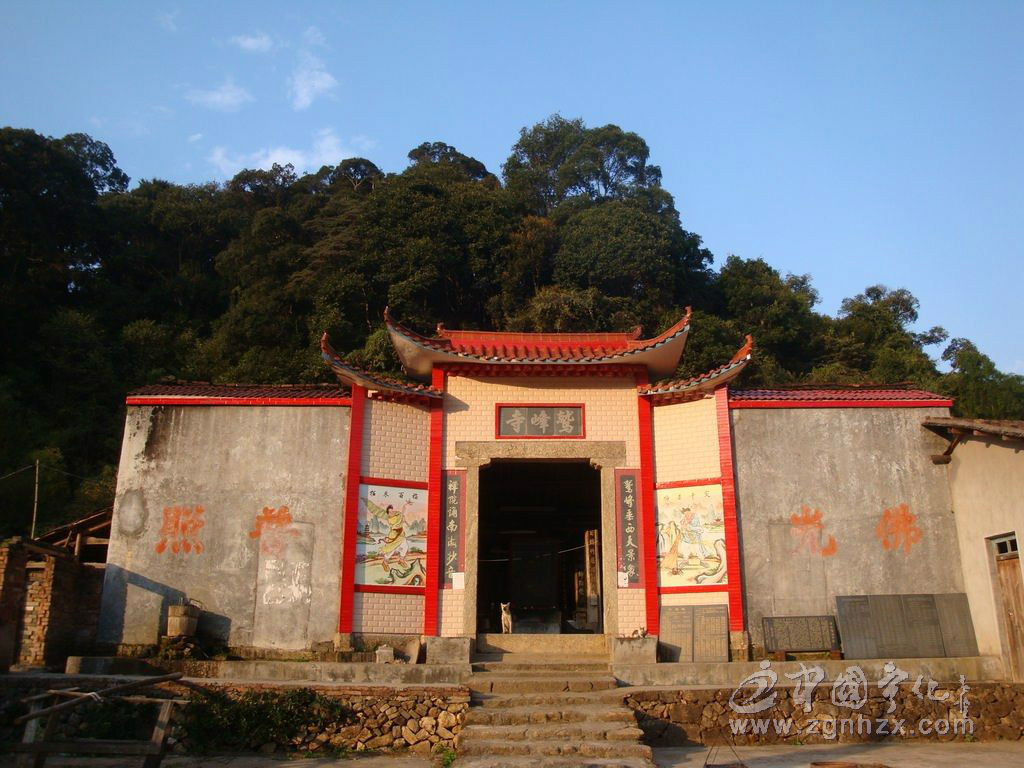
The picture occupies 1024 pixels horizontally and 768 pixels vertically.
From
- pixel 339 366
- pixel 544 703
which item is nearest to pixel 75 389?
pixel 339 366

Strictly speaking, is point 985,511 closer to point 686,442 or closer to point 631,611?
point 686,442

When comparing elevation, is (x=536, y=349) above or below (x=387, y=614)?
above

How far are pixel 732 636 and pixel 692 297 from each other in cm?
2139

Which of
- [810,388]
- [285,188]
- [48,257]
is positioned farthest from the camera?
[285,188]

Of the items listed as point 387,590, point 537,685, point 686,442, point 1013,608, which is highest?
point 686,442

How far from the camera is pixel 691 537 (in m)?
12.3

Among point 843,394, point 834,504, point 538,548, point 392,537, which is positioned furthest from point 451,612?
point 843,394

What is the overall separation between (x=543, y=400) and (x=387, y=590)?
12.2 feet

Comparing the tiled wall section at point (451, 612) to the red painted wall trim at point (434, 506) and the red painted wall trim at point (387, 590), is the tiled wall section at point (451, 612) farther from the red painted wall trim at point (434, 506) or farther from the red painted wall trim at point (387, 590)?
the red painted wall trim at point (387, 590)

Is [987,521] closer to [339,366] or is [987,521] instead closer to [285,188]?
[339,366]

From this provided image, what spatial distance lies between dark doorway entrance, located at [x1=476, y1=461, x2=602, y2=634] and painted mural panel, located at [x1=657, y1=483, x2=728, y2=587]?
3.82m

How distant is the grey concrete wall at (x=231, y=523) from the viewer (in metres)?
11.8

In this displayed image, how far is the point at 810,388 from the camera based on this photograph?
1398 centimetres

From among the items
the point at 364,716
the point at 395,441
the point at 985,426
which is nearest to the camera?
the point at 364,716
